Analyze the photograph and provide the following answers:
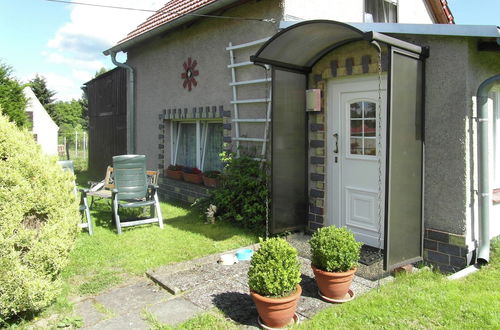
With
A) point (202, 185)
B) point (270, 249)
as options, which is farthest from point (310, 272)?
point (202, 185)

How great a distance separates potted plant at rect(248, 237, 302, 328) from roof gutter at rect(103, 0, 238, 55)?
190 inches

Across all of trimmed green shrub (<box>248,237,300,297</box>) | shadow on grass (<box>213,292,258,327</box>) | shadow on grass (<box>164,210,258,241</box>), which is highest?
trimmed green shrub (<box>248,237,300,297</box>)

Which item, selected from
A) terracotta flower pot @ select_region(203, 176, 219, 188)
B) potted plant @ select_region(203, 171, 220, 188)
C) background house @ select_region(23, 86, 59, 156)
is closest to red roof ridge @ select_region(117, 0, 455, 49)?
potted plant @ select_region(203, 171, 220, 188)

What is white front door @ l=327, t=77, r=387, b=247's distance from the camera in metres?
5.25

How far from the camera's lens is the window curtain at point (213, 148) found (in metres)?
8.37

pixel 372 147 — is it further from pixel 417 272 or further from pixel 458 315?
pixel 458 315

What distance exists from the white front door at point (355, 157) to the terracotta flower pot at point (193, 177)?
11.1 ft

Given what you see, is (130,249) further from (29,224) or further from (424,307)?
(424,307)

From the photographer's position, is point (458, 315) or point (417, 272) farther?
point (417, 272)

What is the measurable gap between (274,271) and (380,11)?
6.96 meters

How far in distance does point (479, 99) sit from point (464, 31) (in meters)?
0.77

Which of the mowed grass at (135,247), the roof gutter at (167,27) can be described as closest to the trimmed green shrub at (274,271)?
the mowed grass at (135,247)

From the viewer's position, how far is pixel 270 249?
333cm

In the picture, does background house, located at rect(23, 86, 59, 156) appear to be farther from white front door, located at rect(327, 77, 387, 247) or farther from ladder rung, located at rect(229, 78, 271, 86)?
white front door, located at rect(327, 77, 387, 247)
